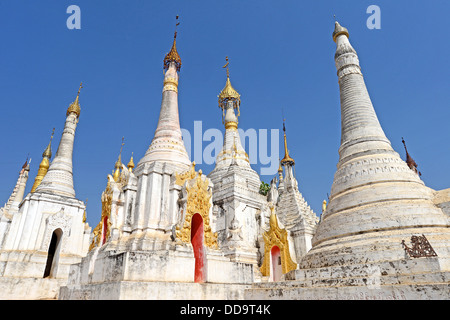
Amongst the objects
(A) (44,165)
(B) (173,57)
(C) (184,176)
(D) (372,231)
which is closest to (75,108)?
(A) (44,165)

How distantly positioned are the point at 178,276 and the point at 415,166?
102ft

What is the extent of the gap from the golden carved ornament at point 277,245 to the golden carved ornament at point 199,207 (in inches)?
301

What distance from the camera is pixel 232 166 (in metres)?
21.0

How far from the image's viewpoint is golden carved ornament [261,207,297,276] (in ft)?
56.9

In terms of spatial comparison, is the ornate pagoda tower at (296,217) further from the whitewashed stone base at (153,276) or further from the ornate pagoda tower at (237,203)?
the whitewashed stone base at (153,276)

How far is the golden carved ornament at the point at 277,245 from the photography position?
1733 centimetres

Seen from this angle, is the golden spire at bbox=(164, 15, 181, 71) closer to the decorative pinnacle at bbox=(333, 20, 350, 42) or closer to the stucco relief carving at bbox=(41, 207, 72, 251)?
the decorative pinnacle at bbox=(333, 20, 350, 42)

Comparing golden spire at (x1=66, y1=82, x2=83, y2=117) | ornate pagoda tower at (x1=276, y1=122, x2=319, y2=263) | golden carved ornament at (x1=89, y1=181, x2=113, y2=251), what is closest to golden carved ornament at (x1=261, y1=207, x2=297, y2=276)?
ornate pagoda tower at (x1=276, y1=122, x2=319, y2=263)

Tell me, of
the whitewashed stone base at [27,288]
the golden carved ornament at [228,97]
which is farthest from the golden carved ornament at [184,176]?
the golden carved ornament at [228,97]

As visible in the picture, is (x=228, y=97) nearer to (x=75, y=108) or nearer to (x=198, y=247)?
(x=75, y=108)

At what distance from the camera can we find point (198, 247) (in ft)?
35.2
